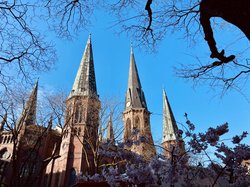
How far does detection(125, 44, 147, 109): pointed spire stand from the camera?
46.5 metres

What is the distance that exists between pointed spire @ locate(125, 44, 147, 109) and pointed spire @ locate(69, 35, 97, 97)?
13.1 metres

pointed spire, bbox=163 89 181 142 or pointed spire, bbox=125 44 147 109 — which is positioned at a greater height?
pointed spire, bbox=125 44 147 109

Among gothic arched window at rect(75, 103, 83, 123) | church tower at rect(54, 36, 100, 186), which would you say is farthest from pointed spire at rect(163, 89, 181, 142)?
gothic arched window at rect(75, 103, 83, 123)

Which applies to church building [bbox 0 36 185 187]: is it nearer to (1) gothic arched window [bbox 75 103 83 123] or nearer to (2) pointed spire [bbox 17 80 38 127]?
(1) gothic arched window [bbox 75 103 83 123]

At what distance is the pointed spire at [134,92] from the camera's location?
46531mm

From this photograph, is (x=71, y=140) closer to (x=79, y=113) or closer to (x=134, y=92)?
(x=79, y=113)

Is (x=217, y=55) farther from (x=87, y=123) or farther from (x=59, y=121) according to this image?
(x=87, y=123)

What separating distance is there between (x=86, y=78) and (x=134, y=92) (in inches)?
644

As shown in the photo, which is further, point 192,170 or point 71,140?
point 71,140

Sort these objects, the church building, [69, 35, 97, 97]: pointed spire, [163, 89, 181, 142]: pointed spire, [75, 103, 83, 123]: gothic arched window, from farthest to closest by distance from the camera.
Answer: [163, 89, 181, 142]: pointed spire
[69, 35, 97, 97]: pointed spire
[75, 103, 83, 123]: gothic arched window
the church building

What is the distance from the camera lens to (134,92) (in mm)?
48781

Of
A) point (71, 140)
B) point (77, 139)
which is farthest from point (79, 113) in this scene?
point (71, 140)

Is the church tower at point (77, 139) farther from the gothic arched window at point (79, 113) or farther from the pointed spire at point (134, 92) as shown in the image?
the pointed spire at point (134, 92)

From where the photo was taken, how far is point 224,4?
7.59 feet
